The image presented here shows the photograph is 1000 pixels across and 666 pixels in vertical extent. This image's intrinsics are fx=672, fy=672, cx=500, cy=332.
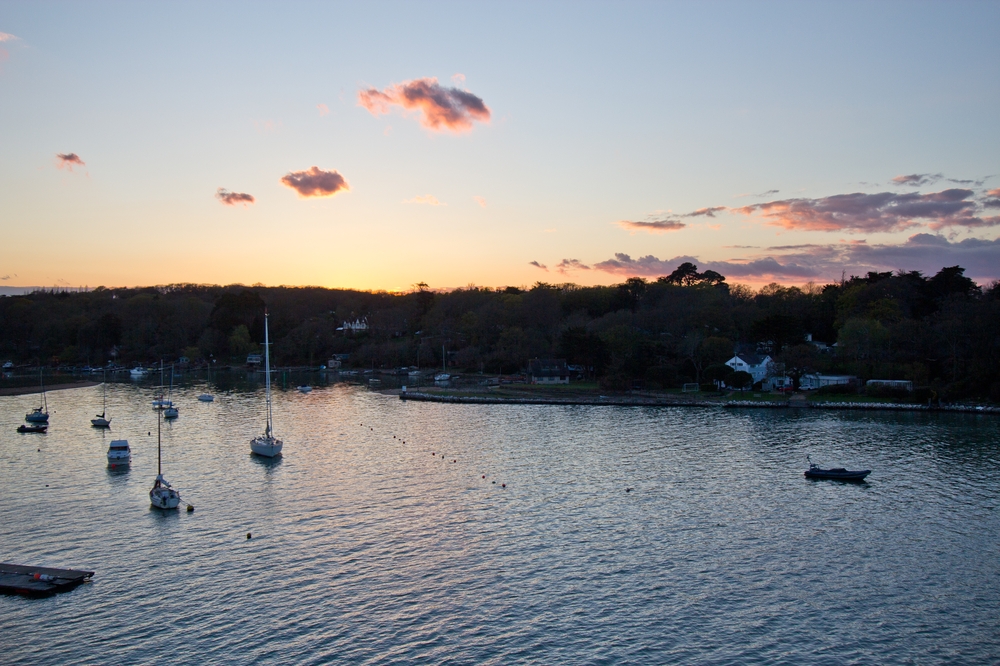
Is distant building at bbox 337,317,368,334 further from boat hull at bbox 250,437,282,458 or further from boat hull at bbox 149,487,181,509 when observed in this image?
boat hull at bbox 149,487,181,509

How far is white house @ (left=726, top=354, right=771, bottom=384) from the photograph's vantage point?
84.8 meters

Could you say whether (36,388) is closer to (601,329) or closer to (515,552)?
(601,329)

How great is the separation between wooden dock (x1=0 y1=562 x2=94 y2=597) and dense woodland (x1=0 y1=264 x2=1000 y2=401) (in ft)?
222

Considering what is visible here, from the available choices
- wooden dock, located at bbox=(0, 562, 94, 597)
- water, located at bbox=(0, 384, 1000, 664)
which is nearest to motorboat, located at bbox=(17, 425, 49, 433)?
water, located at bbox=(0, 384, 1000, 664)

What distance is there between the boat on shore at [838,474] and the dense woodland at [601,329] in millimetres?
38256

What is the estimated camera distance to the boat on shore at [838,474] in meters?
40.9

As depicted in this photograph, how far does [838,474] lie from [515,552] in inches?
925

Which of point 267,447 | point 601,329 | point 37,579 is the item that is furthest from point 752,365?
point 37,579

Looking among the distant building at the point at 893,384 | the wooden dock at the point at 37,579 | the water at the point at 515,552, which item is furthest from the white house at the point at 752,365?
the wooden dock at the point at 37,579

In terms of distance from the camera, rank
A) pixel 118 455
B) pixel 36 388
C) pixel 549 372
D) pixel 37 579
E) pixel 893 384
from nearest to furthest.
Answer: pixel 37 579
pixel 118 455
pixel 893 384
pixel 549 372
pixel 36 388

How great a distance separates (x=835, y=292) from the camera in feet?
374

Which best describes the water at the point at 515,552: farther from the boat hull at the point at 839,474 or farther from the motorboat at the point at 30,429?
the motorboat at the point at 30,429

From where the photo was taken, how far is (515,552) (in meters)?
28.8

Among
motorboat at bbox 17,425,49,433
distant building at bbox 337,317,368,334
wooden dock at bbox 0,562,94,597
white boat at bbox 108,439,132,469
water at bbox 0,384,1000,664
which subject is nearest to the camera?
water at bbox 0,384,1000,664
